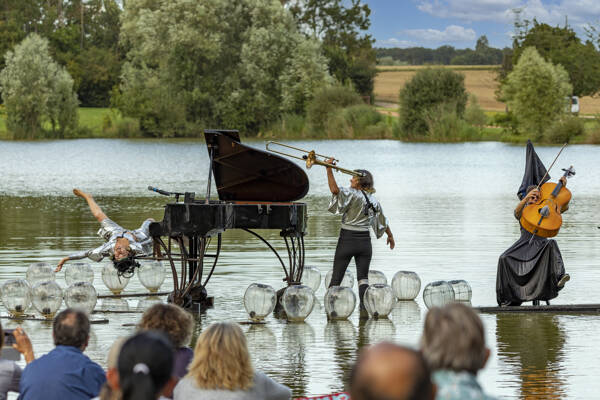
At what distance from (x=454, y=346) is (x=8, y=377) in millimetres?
2470

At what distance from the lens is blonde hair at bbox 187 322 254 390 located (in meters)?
4.78

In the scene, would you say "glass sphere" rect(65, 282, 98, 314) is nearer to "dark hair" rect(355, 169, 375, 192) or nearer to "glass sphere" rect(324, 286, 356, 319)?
"glass sphere" rect(324, 286, 356, 319)

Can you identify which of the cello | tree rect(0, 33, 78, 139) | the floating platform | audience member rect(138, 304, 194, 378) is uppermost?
tree rect(0, 33, 78, 139)

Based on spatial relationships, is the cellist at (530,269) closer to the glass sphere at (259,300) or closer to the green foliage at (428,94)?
the glass sphere at (259,300)

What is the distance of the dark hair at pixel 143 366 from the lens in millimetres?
3697

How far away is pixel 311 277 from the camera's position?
39.8 feet

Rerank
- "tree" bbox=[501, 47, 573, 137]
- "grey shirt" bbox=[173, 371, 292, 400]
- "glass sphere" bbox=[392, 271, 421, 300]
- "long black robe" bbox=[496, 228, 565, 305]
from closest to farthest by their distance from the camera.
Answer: "grey shirt" bbox=[173, 371, 292, 400] < "long black robe" bbox=[496, 228, 565, 305] < "glass sphere" bbox=[392, 271, 421, 300] < "tree" bbox=[501, 47, 573, 137]

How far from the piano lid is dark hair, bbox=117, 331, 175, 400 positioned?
6873 mm

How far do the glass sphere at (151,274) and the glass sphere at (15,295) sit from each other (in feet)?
6.02

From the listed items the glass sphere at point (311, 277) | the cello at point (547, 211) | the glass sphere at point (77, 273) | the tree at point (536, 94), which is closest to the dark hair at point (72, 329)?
the cello at point (547, 211)

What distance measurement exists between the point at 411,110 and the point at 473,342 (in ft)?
252

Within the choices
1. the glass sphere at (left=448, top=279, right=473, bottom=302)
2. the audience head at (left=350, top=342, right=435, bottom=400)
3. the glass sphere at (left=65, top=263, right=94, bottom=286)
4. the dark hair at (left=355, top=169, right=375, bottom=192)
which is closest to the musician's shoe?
the glass sphere at (left=448, top=279, right=473, bottom=302)

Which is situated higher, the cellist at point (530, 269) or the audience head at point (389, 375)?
the audience head at point (389, 375)

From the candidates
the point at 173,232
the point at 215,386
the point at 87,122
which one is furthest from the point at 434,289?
the point at 87,122
